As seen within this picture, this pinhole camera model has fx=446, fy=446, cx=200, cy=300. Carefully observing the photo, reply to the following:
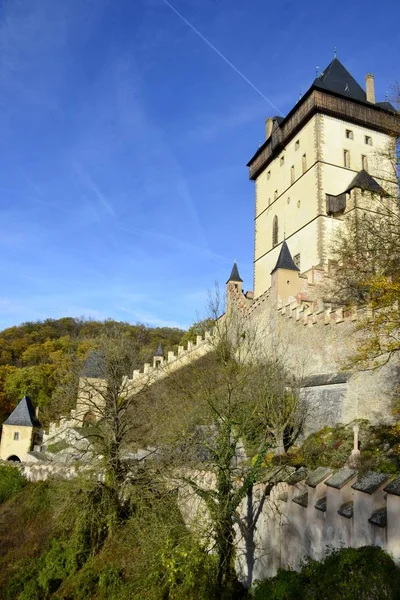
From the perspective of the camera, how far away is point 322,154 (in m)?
27.4

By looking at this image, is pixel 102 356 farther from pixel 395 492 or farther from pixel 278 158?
pixel 278 158

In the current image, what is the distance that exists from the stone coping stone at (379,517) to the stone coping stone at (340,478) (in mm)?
731

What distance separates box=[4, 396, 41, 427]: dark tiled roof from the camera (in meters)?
33.8

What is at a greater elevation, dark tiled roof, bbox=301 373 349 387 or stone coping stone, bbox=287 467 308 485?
dark tiled roof, bbox=301 373 349 387

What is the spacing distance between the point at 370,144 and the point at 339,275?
12.3m

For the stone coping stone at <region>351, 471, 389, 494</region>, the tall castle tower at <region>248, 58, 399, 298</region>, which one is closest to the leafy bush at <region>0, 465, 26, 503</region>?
the tall castle tower at <region>248, 58, 399, 298</region>

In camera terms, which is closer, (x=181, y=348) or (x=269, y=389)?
(x=269, y=389)

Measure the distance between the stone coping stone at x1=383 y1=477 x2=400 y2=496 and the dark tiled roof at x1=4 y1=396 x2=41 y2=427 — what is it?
32.7 m

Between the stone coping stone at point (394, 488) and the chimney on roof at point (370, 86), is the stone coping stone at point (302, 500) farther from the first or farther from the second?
the chimney on roof at point (370, 86)

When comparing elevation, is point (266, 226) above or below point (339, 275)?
above

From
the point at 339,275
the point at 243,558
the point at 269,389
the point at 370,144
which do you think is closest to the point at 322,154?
the point at 370,144

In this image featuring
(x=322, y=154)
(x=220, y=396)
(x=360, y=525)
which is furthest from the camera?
(x=322, y=154)

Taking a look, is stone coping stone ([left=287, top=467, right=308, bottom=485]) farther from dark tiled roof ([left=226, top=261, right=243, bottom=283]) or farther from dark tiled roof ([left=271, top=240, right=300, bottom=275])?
dark tiled roof ([left=226, top=261, right=243, bottom=283])

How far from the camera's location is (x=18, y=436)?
110 feet
